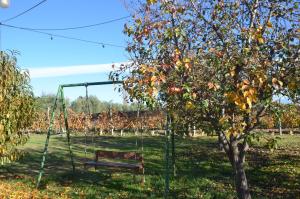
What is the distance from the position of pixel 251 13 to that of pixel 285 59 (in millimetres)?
1402

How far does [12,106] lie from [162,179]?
511cm

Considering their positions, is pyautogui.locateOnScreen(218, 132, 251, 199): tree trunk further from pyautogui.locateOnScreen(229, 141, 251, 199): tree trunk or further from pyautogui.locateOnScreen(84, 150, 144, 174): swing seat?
pyautogui.locateOnScreen(84, 150, 144, 174): swing seat

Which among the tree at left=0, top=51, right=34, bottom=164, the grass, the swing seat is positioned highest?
the tree at left=0, top=51, right=34, bottom=164

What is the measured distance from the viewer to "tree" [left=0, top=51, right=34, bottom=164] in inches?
367

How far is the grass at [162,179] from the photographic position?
10992mm

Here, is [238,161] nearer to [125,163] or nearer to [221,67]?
[221,67]

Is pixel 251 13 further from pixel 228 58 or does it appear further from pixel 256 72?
pixel 256 72

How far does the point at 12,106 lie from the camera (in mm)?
9461

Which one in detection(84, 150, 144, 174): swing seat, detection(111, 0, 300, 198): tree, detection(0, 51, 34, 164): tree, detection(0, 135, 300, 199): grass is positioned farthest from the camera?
detection(84, 150, 144, 174): swing seat

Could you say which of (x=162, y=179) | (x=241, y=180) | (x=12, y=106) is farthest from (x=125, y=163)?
(x=241, y=180)

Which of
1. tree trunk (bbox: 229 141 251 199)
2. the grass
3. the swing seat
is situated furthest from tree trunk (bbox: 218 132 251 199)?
the swing seat

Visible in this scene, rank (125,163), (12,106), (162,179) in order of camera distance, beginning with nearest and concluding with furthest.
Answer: (12,106) < (162,179) < (125,163)

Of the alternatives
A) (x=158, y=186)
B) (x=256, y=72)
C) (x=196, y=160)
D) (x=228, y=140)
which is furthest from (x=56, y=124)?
(x=256, y=72)

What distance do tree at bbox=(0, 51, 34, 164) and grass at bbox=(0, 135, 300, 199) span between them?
1.71 m
